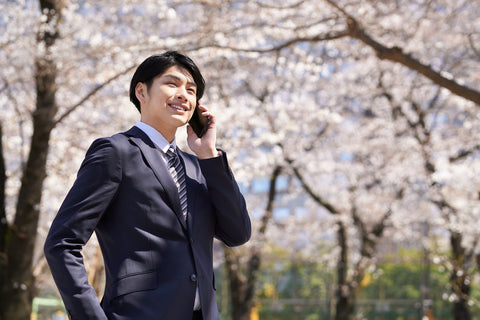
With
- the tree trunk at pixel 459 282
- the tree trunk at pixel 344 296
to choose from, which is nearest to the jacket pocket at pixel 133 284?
the tree trunk at pixel 459 282

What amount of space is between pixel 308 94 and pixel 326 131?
1.35 meters

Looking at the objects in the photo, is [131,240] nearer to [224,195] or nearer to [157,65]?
[224,195]

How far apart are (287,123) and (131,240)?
35.1ft

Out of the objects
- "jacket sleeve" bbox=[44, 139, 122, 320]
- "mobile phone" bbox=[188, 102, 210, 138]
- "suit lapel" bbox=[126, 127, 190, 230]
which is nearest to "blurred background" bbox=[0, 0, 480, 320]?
"mobile phone" bbox=[188, 102, 210, 138]

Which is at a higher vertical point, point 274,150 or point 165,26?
point 165,26

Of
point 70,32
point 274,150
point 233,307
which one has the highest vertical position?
point 70,32

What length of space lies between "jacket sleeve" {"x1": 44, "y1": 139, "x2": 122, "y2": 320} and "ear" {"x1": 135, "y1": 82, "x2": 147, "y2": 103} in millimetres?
301

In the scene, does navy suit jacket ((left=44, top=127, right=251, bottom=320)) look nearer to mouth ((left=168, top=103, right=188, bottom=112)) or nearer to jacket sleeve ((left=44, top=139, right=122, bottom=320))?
jacket sleeve ((left=44, top=139, right=122, bottom=320))

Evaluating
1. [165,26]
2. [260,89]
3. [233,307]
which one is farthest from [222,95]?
[233,307]

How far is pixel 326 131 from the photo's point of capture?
15375 millimetres

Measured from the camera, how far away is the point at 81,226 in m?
1.84

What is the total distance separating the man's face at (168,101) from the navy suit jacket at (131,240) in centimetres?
12

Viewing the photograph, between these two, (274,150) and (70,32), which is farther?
(274,150)

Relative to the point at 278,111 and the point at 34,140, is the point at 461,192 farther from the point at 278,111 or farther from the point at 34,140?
the point at 34,140
